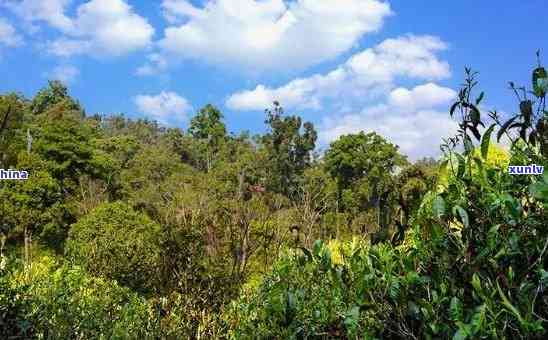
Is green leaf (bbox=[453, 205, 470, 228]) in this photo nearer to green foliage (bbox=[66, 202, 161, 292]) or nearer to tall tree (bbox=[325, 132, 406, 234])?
green foliage (bbox=[66, 202, 161, 292])

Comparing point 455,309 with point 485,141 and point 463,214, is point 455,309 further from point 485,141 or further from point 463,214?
point 485,141

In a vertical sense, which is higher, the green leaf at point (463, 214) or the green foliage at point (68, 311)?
the green leaf at point (463, 214)

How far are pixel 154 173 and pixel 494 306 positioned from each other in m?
45.8

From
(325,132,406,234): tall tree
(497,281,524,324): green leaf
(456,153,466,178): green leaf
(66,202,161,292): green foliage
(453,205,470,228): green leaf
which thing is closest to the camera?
(497,281,524,324): green leaf

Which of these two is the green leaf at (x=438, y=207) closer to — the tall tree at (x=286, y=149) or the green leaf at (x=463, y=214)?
the green leaf at (x=463, y=214)

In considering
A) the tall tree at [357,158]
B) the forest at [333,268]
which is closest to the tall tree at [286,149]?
the tall tree at [357,158]

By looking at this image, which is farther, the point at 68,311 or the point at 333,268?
the point at 68,311

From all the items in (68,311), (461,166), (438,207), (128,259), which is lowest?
(68,311)

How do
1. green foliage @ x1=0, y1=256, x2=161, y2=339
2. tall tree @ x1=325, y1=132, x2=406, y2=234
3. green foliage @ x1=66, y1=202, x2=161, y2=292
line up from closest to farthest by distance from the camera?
green foliage @ x1=0, y1=256, x2=161, y2=339, green foliage @ x1=66, y1=202, x2=161, y2=292, tall tree @ x1=325, y1=132, x2=406, y2=234

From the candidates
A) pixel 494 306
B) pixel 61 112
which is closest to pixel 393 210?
pixel 494 306

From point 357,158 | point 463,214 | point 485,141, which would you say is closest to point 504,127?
point 485,141

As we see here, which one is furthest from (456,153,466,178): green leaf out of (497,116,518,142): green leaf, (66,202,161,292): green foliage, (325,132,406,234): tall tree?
(325,132,406,234): tall tree

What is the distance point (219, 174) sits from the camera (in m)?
40.0

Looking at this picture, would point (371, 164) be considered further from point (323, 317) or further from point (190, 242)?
point (323, 317)
